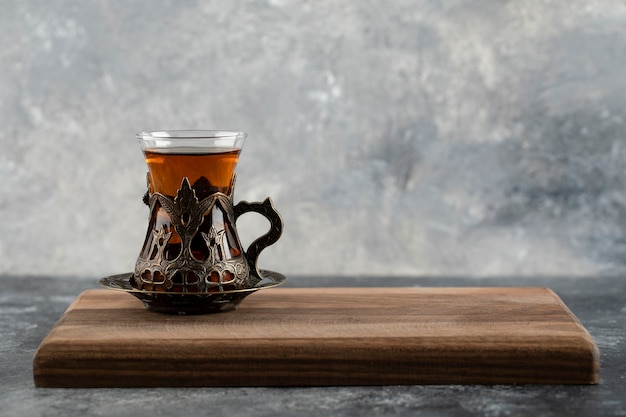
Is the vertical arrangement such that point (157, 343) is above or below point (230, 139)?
below

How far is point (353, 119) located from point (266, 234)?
1.35 meters

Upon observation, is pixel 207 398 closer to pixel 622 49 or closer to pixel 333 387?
pixel 333 387

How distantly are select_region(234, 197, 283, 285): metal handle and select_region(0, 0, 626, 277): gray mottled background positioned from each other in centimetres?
131

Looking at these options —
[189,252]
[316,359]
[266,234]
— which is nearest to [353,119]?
[266,234]

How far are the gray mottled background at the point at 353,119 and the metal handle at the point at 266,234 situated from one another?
1313 mm

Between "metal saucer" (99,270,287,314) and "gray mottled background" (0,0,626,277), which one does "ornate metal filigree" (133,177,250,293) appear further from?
"gray mottled background" (0,0,626,277)

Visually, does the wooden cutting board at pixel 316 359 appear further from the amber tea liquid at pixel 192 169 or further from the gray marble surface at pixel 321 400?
the amber tea liquid at pixel 192 169

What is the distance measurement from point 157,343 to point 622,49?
1.90 meters

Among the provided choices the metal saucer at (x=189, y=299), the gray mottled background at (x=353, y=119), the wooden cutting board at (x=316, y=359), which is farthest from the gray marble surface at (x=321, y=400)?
the gray mottled background at (x=353, y=119)

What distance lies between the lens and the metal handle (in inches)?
54.1

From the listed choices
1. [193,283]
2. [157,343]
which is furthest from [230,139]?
[157,343]

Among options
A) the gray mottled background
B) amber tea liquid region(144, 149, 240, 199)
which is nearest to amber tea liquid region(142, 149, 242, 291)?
amber tea liquid region(144, 149, 240, 199)

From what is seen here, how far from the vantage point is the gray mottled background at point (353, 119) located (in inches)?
105

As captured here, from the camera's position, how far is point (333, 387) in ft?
3.83
